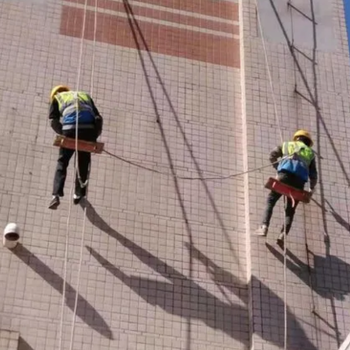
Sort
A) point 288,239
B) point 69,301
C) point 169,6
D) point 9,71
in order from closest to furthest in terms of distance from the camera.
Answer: point 69,301 < point 288,239 < point 9,71 < point 169,6

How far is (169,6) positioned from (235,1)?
88 cm

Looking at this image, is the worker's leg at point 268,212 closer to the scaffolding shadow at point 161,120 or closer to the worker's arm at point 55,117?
the scaffolding shadow at point 161,120

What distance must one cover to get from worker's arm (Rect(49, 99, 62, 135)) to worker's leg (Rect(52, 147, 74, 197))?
0.20 m

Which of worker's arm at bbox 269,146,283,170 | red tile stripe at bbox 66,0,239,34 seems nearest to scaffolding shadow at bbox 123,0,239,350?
red tile stripe at bbox 66,0,239,34

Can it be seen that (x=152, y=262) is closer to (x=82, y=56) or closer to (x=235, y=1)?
(x=82, y=56)

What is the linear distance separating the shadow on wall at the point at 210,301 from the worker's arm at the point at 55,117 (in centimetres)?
117

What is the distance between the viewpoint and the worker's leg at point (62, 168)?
8.91 metres

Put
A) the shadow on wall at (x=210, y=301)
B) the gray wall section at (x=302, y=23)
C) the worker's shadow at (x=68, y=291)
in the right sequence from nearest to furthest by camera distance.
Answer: the worker's shadow at (x=68, y=291), the shadow on wall at (x=210, y=301), the gray wall section at (x=302, y=23)

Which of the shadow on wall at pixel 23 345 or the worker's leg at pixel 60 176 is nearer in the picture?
the shadow on wall at pixel 23 345

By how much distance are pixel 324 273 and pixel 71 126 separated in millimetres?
2912

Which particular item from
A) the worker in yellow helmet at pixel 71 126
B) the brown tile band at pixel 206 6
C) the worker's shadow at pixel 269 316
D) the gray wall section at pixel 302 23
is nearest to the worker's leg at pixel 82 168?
the worker in yellow helmet at pixel 71 126

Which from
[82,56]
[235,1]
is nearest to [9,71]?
[82,56]

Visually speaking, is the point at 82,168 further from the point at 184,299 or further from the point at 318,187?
the point at 318,187

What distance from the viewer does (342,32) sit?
1161cm
